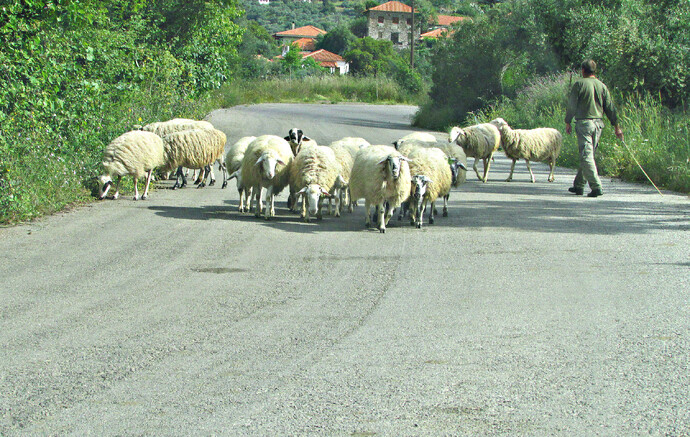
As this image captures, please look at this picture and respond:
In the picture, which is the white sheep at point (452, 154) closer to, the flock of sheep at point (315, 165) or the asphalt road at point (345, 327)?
the flock of sheep at point (315, 165)

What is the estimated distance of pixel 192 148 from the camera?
15562 mm

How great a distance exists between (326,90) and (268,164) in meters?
53.7

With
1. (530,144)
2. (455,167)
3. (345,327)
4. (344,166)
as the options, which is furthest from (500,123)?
(345,327)

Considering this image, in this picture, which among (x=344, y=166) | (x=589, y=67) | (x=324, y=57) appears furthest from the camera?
(x=324, y=57)

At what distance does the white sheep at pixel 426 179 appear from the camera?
1171 centimetres

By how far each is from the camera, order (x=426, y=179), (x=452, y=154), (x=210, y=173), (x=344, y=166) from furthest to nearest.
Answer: (x=210, y=173), (x=452, y=154), (x=344, y=166), (x=426, y=179)

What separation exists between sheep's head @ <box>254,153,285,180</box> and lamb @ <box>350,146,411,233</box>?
1.38m

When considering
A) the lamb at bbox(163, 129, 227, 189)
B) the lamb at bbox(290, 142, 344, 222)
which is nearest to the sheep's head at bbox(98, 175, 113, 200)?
the lamb at bbox(163, 129, 227, 189)

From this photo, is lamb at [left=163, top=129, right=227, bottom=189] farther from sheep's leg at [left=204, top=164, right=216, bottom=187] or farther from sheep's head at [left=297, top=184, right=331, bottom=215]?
sheep's head at [left=297, top=184, right=331, bottom=215]

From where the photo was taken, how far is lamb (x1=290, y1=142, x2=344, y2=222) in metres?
12.1

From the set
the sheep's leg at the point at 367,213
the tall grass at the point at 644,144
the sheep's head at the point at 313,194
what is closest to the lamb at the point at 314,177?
the sheep's head at the point at 313,194

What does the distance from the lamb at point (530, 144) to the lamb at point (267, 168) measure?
6.06m

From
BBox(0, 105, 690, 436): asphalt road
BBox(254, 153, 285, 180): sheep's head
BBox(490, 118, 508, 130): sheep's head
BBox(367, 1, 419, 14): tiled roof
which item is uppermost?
BBox(367, 1, 419, 14): tiled roof

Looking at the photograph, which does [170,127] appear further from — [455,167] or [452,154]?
[455,167]
